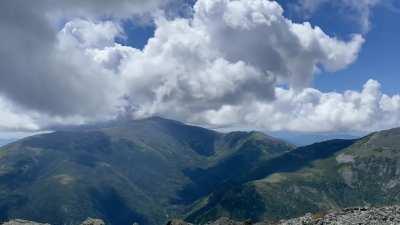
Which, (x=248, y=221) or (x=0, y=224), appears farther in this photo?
(x=0, y=224)

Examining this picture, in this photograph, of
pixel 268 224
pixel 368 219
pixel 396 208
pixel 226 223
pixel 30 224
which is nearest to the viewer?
pixel 368 219

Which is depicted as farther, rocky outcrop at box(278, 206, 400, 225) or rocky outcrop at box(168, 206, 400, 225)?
rocky outcrop at box(278, 206, 400, 225)

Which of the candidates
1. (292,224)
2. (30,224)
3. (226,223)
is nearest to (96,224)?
(30,224)

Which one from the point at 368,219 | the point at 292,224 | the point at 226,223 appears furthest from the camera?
the point at 226,223

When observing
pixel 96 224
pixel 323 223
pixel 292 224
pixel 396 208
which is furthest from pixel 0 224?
pixel 396 208

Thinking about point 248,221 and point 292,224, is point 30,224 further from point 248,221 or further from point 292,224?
point 292,224

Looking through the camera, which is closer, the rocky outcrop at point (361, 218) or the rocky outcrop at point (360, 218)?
the rocky outcrop at point (360, 218)

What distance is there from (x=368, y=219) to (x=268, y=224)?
184 feet

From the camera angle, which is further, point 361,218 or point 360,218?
point 360,218

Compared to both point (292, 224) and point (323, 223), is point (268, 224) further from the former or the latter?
point (323, 223)

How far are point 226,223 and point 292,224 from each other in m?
56.3

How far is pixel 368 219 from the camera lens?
308ft

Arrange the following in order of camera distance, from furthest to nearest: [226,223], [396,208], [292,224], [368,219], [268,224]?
[226,223] < [268,224] < [292,224] < [396,208] < [368,219]

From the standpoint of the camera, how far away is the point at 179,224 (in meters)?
169
